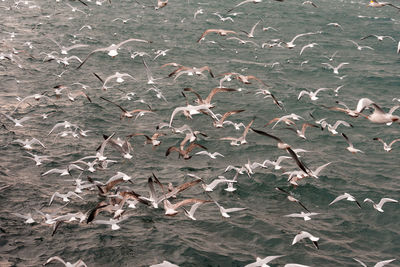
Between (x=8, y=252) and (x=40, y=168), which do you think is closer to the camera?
(x=8, y=252)

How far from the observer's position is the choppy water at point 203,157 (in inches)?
504

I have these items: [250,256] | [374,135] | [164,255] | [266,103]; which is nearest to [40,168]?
[164,255]

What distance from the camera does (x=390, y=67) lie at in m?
35.8

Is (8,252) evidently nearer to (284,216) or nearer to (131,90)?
(284,216)

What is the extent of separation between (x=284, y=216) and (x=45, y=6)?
46.8 m

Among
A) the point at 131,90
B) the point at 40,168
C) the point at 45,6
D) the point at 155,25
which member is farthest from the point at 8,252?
the point at 45,6

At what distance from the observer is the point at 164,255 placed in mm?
12430

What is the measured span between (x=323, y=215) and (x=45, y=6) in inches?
1857

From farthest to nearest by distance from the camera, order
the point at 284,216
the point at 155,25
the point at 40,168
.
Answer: the point at 155,25 < the point at 40,168 < the point at 284,216

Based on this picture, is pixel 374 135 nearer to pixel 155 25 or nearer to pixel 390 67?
pixel 390 67

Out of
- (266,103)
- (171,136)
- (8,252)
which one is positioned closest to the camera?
(8,252)

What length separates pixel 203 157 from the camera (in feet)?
66.0

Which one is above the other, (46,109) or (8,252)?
(8,252)

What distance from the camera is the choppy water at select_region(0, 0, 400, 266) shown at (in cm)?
1280
